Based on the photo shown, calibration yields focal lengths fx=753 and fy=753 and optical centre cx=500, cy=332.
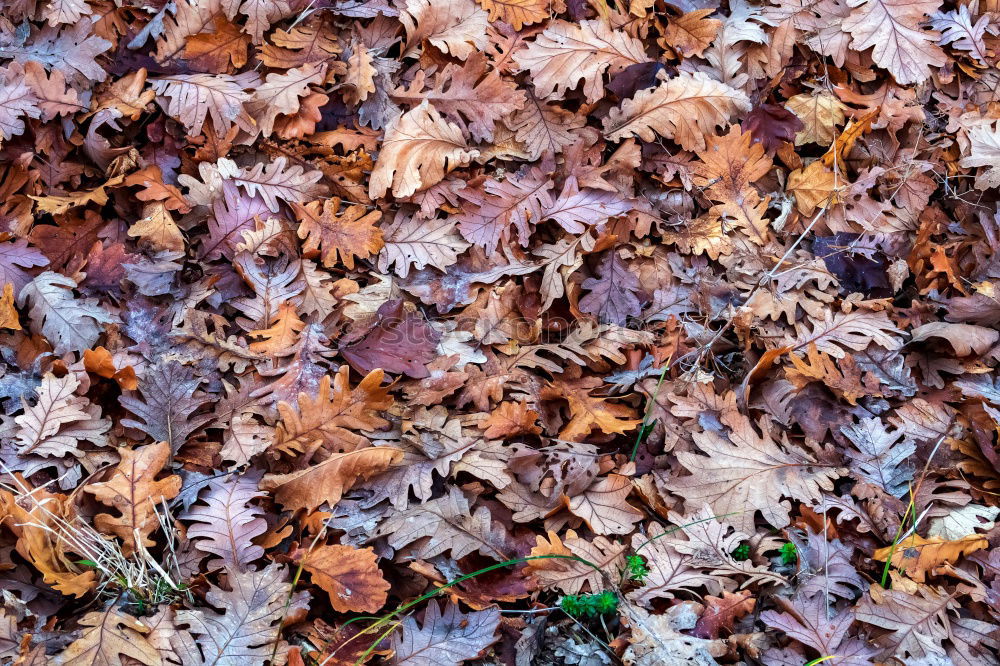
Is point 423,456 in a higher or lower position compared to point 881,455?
higher

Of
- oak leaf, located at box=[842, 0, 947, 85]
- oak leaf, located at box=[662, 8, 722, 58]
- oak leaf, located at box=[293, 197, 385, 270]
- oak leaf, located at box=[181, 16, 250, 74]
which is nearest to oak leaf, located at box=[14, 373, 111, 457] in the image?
oak leaf, located at box=[293, 197, 385, 270]

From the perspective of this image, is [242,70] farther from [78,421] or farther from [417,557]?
[417,557]

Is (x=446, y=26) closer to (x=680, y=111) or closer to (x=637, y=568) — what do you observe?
(x=680, y=111)

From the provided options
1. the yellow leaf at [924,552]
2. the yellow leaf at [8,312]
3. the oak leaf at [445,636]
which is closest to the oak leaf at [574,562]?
the oak leaf at [445,636]

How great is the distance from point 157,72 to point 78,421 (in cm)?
137

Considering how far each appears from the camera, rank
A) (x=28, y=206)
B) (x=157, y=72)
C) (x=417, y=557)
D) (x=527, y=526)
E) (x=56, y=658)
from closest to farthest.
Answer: (x=56, y=658) < (x=417, y=557) < (x=527, y=526) < (x=28, y=206) < (x=157, y=72)

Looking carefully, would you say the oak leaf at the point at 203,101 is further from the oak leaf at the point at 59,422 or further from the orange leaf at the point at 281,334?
the oak leaf at the point at 59,422

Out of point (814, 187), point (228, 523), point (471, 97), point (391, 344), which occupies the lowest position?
point (228, 523)

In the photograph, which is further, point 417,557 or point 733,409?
point 733,409

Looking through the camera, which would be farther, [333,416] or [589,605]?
[333,416]

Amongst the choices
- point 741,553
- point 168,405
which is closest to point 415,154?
point 168,405

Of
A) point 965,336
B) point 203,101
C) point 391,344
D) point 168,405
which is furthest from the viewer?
point 203,101

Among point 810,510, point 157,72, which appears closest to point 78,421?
point 157,72

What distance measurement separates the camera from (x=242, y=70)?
293 centimetres
